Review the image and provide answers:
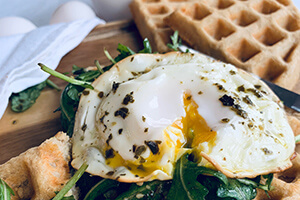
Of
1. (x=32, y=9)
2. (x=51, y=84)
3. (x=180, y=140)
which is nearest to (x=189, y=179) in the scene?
(x=180, y=140)

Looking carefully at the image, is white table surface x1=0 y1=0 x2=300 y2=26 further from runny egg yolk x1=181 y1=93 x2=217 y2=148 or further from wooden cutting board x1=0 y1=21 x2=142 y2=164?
runny egg yolk x1=181 y1=93 x2=217 y2=148

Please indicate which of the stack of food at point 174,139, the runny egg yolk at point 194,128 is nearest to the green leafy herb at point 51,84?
the stack of food at point 174,139

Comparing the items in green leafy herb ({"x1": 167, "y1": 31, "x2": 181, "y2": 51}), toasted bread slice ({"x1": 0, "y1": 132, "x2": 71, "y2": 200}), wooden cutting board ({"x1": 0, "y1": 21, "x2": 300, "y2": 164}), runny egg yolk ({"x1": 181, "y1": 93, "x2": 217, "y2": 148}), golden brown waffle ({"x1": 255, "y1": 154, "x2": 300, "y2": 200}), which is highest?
runny egg yolk ({"x1": 181, "y1": 93, "x2": 217, "y2": 148})

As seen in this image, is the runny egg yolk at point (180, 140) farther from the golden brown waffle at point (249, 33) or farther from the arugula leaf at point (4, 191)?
the golden brown waffle at point (249, 33)

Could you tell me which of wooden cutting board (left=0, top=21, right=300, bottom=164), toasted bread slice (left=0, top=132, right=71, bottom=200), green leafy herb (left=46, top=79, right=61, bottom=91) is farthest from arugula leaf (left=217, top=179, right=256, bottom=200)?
green leafy herb (left=46, top=79, right=61, bottom=91)

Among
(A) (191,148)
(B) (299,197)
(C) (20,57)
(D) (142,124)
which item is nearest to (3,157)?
(C) (20,57)

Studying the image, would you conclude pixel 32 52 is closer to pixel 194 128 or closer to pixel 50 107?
pixel 50 107
